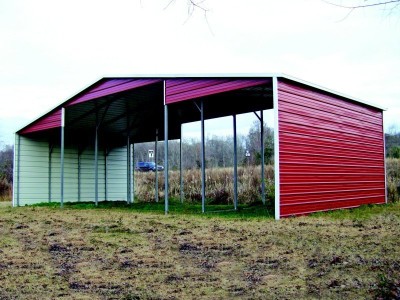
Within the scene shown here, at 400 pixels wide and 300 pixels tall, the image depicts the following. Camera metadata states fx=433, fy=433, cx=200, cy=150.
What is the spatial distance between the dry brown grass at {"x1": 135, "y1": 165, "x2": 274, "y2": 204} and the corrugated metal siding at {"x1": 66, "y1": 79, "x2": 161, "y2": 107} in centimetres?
527

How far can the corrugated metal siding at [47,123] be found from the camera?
1423 cm

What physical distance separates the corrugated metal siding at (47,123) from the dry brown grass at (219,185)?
6.15 m

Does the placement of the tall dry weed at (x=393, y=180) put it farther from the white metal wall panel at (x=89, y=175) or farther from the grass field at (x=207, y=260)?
the white metal wall panel at (x=89, y=175)

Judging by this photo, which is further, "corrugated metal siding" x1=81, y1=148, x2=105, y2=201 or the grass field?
"corrugated metal siding" x1=81, y1=148, x2=105, y2=201

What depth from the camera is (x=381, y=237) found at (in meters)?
6.23

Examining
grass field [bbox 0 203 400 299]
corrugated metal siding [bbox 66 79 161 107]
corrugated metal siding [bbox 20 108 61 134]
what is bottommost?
grass field [bbox 0 203 400 299]

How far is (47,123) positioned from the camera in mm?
14797

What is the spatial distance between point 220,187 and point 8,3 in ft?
40.3

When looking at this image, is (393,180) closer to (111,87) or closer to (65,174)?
(111,87)

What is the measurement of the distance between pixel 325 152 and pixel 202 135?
9.82 feet

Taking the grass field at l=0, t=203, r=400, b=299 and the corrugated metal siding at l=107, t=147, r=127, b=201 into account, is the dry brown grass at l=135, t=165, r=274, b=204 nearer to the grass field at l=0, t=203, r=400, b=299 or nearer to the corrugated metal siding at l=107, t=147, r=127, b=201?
the corrugated metal siding at l=107, t=147, r=127, b=201

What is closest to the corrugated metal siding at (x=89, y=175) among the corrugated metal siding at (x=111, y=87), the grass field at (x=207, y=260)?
the corrugated metal siding at (x=111, y=87)

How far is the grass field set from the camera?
13.4 ft

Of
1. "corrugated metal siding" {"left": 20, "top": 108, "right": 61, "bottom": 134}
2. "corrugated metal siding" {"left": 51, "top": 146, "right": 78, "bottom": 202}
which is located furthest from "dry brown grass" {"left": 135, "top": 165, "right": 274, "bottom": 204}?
"corrugated metal siding" {"left": 20, "top": 108, "right": 61, "bottom": 134}
